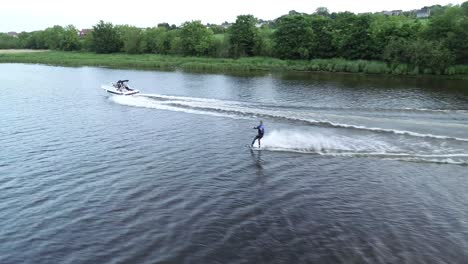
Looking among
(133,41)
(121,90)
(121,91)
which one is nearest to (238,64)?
(121,90)

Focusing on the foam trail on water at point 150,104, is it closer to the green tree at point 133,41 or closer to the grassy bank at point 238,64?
the grassy bank at point 238,64

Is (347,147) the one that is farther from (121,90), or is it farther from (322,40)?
(322,40)

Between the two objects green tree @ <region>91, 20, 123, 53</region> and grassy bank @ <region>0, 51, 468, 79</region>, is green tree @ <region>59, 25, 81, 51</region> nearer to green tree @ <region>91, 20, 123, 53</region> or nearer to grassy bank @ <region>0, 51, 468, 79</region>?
green tree @ <region>91, 20, 123, 53</region>

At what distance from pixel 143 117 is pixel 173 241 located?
28.4 m

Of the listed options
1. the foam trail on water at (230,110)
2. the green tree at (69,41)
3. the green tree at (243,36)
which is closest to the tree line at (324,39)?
the green tree at (243,36)

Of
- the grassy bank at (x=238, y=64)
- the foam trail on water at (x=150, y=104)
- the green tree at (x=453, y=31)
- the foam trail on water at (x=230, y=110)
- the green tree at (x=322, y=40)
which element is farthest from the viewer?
the green tree at (x=322, y=40)

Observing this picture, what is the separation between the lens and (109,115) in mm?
47906

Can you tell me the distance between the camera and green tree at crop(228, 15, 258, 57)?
113 metres

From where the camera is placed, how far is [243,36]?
113125 millimetres

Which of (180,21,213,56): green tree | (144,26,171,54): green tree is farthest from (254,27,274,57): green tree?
(144,26,171,54): green tree

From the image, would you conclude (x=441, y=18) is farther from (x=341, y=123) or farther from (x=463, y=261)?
(x=463, y=261)

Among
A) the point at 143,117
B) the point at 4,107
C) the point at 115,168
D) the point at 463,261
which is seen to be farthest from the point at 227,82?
the point at 463,261

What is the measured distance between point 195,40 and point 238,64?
81.9ft

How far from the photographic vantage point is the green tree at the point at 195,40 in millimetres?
119750
